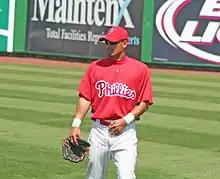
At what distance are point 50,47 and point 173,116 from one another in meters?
16.3

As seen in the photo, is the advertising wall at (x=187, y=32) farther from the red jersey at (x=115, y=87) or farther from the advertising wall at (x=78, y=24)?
the red jersey at (x=115, y=87)

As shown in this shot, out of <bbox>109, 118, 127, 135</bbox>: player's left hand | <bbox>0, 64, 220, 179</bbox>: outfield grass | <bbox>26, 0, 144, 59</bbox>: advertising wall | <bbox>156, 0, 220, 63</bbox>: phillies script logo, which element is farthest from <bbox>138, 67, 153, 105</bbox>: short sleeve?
<bbox>26, 0, 144, 59</bbox>: advertising wall

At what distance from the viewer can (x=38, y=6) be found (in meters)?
29.5

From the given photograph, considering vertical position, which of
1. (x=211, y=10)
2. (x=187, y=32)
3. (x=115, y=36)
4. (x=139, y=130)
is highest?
(x=211, y=10)

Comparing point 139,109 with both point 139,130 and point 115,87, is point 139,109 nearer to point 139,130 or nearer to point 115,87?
point 115,87

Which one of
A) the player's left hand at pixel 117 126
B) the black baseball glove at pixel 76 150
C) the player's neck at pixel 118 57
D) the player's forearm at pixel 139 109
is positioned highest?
the player's neck at pixel 118 57

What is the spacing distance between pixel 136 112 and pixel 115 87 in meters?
0.32

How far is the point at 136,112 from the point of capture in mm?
6500

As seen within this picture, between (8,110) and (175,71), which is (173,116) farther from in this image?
(175,71)

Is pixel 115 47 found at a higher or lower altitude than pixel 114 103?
higher

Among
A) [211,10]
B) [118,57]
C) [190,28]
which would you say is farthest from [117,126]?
[190,28]

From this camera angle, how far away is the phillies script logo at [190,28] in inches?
1004

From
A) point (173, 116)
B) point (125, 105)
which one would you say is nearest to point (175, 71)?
point (173, 116)

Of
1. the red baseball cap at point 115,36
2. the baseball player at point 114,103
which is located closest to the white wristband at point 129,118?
the baseball player at point 114,103
